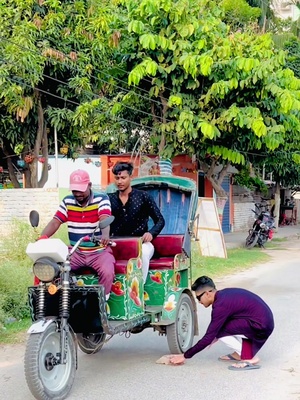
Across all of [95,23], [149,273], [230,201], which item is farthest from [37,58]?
[230,201]

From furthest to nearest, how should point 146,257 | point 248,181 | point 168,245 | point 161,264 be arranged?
point 248,181 < point 168,245 < point 161,264 < point 146,257

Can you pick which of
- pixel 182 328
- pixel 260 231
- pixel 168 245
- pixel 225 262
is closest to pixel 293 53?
pixel 260 231

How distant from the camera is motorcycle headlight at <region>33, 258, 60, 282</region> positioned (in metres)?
4.84

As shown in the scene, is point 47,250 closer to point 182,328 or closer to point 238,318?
point 238,318

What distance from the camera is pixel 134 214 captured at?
6398 millimetres

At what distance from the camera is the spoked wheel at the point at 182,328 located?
249 inches

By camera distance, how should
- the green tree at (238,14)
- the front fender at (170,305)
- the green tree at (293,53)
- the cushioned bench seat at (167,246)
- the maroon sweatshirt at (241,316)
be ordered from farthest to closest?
1. the green tree at (293,53)
2. the green tree at (238,14)
3. the cushioned bench seat at (167,246)
4. the front fender at (170,305)
5. the maroon sweatshirt at (241,316)

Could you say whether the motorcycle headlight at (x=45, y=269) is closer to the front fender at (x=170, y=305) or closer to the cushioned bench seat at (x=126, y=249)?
the cushioned bench seat at (x=126, y=249)

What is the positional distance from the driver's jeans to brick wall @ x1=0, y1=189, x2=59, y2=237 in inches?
339

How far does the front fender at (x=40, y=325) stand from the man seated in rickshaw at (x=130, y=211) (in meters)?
1.61

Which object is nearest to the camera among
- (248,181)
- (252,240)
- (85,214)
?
(85,214)

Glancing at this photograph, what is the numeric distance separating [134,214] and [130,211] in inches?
2.1

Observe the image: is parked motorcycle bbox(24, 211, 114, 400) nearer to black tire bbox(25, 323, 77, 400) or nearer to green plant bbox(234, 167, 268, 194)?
black tire bbox(25, 323, 77, 400)

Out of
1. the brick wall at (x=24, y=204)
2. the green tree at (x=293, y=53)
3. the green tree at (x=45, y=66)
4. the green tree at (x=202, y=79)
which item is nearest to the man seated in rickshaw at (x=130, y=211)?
the green tree at (x=45, y=66)
